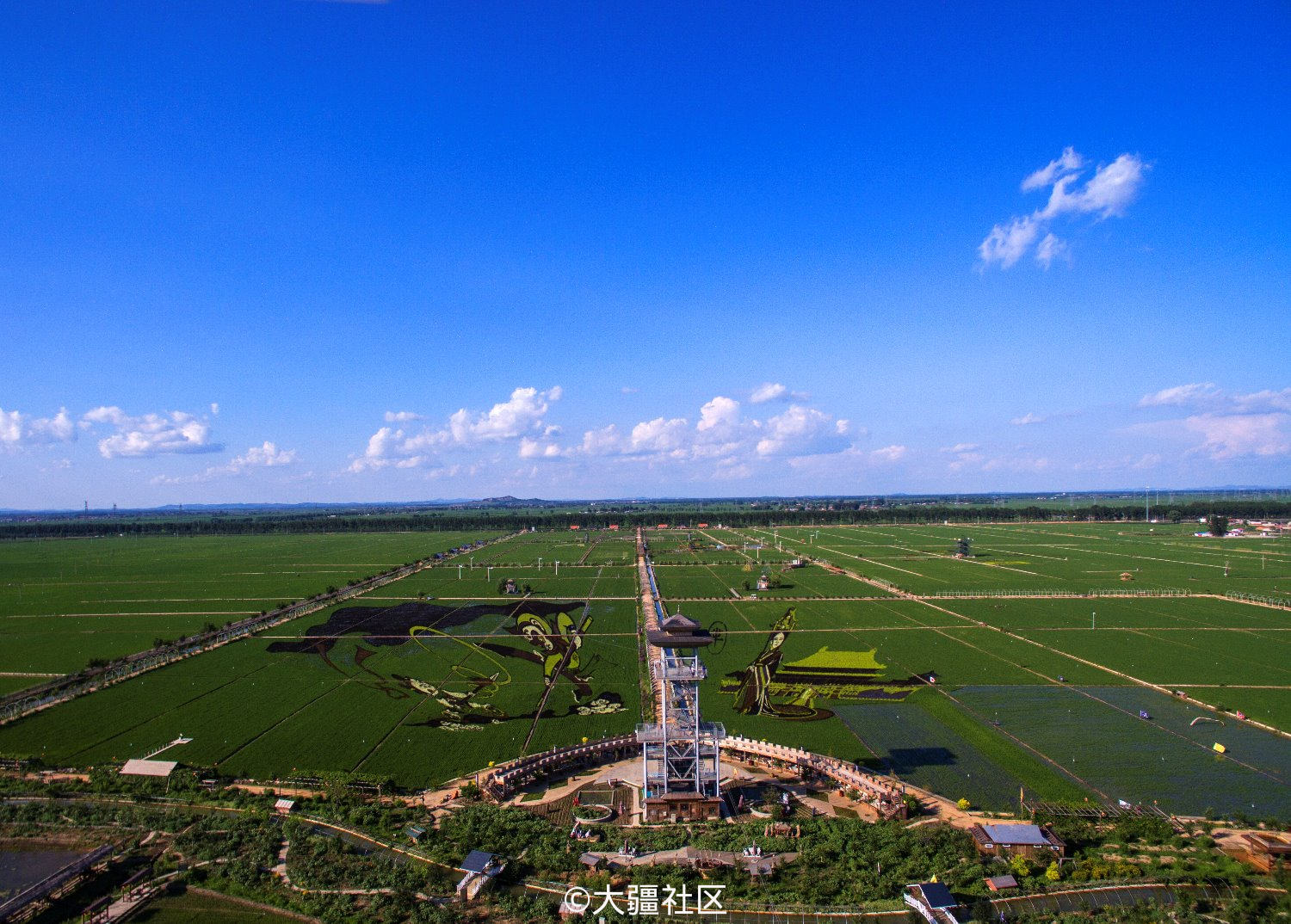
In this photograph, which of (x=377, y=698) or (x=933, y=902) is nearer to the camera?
(x=933, y=902)

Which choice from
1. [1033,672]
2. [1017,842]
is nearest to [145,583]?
[1033,672]

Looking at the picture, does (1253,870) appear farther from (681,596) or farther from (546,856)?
(681,596)

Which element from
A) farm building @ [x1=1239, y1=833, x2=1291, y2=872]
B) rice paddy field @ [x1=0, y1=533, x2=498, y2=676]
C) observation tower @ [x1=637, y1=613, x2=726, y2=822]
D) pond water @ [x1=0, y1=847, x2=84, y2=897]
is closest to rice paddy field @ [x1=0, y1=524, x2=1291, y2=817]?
rice paddy field @ [x1=0, y1=533, x2=498, y2=676]

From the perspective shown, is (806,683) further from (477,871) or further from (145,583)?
(145,583)

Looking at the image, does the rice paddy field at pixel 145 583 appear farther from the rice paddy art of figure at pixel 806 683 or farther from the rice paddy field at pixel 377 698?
the rice paddy art of figure at pixel 806 683

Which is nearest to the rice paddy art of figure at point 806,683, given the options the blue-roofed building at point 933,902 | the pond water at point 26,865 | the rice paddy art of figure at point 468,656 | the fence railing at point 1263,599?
Answer: the rice paddy art of figure at point 468,656
